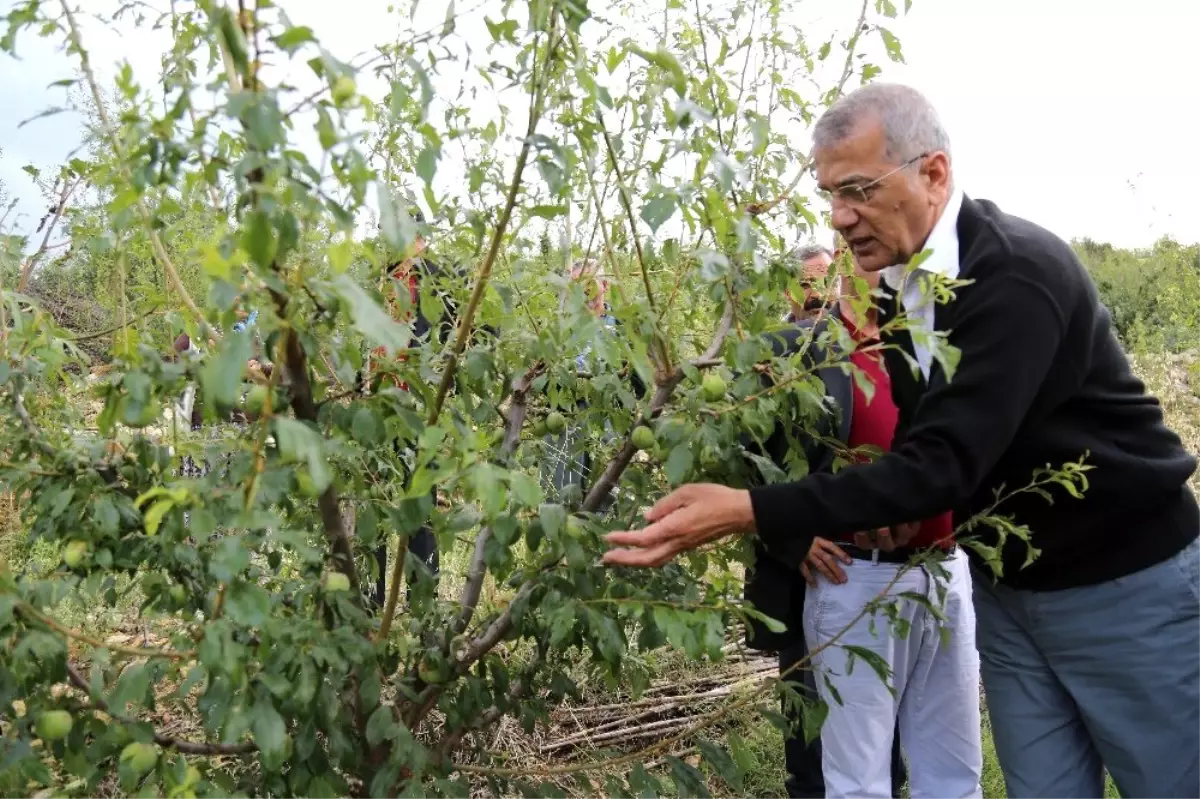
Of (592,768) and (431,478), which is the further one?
(592,768)

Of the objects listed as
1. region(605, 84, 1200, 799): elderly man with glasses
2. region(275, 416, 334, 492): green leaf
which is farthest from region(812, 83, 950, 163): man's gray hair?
region(275, 416, 334, 492): green leaf

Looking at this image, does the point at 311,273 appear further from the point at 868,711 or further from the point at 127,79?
the point at 868,711

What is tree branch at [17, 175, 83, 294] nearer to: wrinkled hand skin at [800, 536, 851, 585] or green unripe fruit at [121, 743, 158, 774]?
green unripe fruit at [121, 743, 158, 774]

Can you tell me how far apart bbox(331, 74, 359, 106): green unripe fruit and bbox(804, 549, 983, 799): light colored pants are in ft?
5.62

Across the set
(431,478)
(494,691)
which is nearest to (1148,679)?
(494,691)

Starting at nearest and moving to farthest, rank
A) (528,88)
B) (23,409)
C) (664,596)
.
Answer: (528,88), (23,409), (664,596)

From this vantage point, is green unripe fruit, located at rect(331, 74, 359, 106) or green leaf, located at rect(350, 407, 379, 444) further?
green leaf, located at rect(350, 407, 379, 444)

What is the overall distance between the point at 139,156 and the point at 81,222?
1.14 meters

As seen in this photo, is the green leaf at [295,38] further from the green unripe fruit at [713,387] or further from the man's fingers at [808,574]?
the man's fingers at [808,574]

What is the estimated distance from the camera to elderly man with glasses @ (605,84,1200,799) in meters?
1.63

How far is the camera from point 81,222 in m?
2.06

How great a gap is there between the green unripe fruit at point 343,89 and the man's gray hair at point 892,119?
1.07m

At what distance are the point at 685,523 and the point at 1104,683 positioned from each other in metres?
0.93

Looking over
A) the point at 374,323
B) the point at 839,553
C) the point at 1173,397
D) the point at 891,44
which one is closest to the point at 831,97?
the point at 891,44
